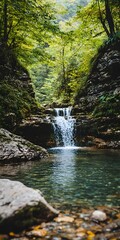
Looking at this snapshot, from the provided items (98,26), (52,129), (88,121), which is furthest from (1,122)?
(98,26)

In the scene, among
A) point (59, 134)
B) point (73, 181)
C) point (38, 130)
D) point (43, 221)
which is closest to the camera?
point (43, 221)

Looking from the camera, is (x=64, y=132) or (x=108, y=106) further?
(x=64, y=132)

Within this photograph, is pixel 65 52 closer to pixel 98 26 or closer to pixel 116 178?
pixel 98 26

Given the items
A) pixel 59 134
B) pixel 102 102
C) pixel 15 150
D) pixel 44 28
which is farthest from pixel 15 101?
pixel 15 150

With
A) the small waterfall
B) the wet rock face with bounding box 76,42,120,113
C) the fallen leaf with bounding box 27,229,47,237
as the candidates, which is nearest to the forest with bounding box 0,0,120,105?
the wet rock face with bounding box 76,42,120,113

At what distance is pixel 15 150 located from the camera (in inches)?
309

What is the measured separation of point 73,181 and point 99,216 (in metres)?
2.09

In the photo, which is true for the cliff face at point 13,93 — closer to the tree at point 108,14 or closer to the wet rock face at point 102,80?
the wet rock face at point 102,80

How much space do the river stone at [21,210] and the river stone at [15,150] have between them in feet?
14.4

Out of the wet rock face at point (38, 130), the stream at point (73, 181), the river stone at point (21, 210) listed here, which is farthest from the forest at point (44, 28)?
the river stone at point (21, 210)

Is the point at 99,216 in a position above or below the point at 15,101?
below

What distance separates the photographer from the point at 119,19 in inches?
711

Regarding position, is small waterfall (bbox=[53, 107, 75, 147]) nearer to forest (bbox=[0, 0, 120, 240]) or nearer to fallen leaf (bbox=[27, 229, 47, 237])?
forest (bbox=[0, 0, 120, 240])

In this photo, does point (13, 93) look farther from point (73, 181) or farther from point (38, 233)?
point (38, 233)
